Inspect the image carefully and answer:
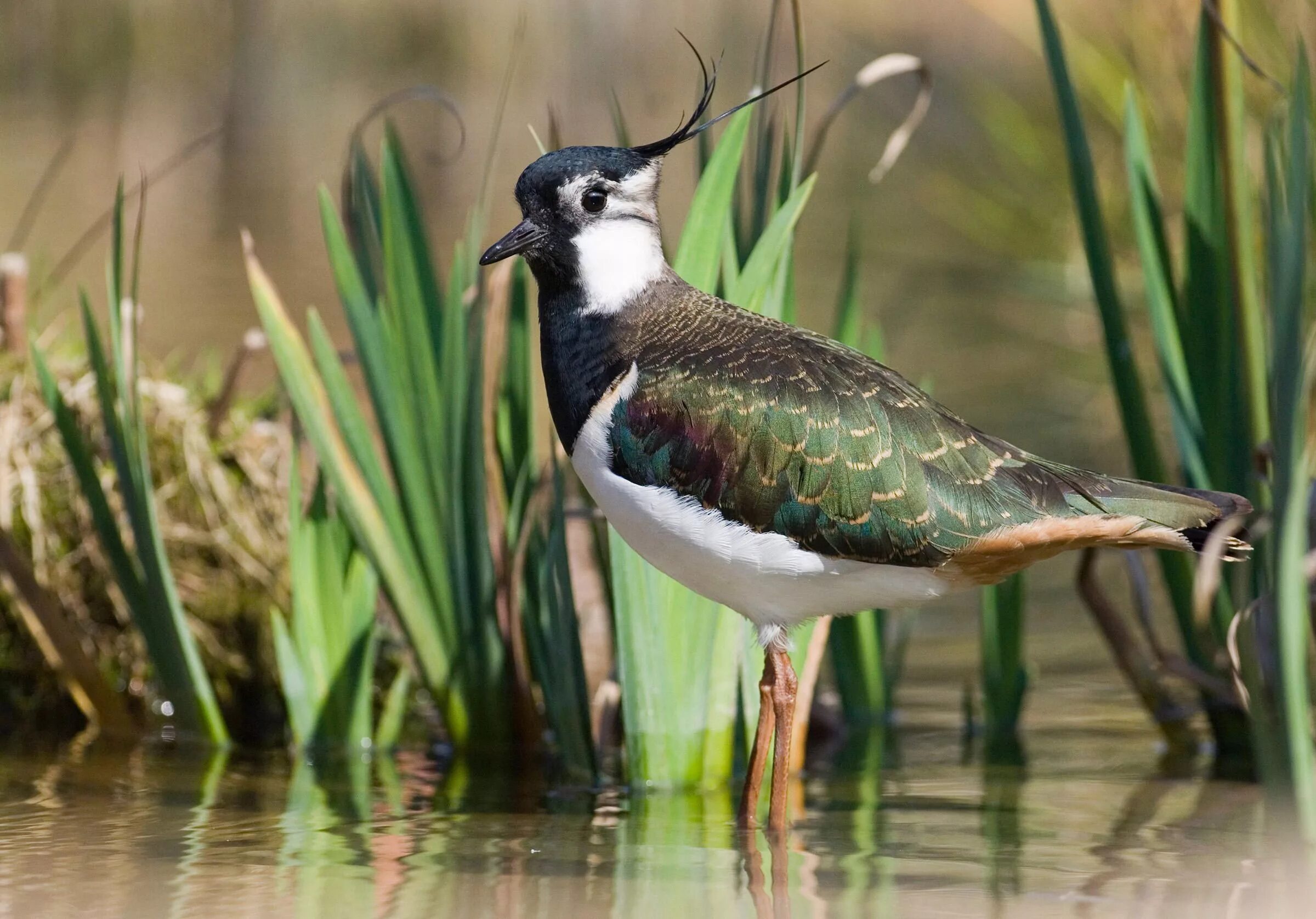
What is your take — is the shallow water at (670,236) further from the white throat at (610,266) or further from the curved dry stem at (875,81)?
the white throat at (610,266)

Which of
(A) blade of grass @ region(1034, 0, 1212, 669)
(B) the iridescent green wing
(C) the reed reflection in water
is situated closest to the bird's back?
(B) the iridescent green wing

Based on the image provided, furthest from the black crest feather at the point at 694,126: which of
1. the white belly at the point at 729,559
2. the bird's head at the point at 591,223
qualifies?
the white belly at the point at 729,559

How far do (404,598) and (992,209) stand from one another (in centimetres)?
657

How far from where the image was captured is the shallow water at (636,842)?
290 cm

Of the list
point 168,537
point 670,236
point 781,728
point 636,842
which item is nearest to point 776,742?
point 781,728

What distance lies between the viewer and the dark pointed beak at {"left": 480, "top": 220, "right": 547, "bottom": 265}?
3.39 m

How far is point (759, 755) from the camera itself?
3570mm

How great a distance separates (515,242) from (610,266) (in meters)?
0.22

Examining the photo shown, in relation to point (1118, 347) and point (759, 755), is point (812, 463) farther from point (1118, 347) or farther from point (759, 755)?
point (1118, 347)

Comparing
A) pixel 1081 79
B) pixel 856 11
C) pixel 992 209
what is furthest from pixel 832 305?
pixel 856 11

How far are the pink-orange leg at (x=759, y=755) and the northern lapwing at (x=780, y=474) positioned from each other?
1 centimetres

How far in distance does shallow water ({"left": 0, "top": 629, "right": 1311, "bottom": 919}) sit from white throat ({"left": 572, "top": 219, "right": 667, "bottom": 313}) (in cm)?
117

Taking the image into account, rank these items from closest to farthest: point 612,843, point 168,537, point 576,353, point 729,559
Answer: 1. point 729,559
2. point 612,843
3. point 576,353
4. point 168,537

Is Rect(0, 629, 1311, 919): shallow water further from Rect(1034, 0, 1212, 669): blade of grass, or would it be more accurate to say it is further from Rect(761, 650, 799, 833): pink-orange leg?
Rect(1034, 0, 1212, 669): blade of grass
